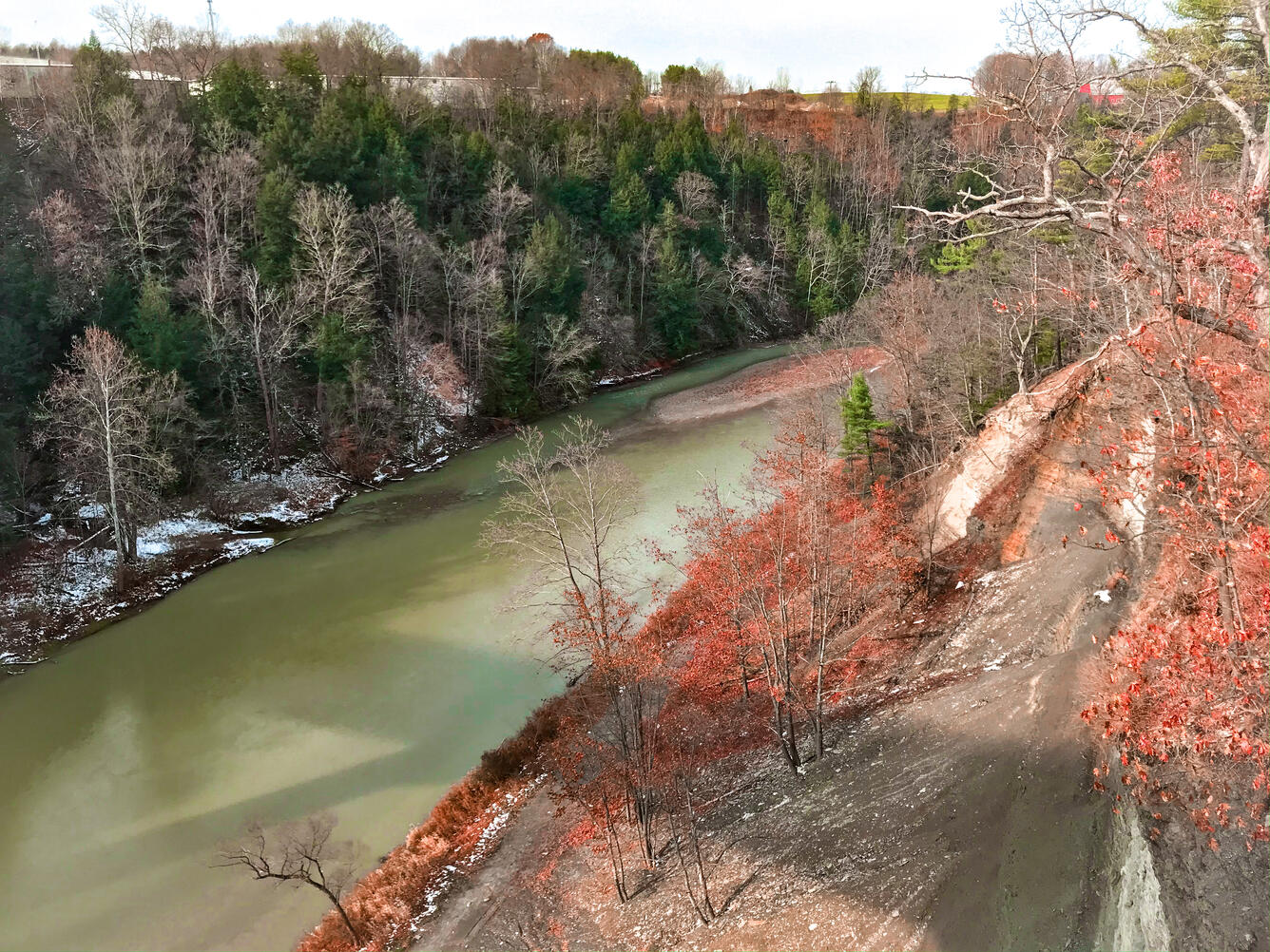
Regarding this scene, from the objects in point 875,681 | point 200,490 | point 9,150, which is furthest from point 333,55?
point 875,681

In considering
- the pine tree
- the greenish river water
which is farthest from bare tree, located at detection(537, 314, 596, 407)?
the pine tree

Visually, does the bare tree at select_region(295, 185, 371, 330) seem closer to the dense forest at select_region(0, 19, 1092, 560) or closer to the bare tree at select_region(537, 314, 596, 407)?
the dense forest at select_region(0, 19, 1092, 560)

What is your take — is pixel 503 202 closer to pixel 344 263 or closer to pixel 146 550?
pixel 344 263

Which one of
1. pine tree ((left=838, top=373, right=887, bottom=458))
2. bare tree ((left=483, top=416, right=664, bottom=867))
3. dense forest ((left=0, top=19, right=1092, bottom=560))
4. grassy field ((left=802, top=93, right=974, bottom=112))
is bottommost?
bare tree ((left=483, top=416, right=664, bottom=867))

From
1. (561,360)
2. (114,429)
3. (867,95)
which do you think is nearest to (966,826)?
(114,429)

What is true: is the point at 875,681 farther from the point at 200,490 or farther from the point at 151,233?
the point at 151,233

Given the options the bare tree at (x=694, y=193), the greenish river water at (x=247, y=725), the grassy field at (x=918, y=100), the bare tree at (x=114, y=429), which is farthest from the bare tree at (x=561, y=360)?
the grassy field at (x=918, y=100)
